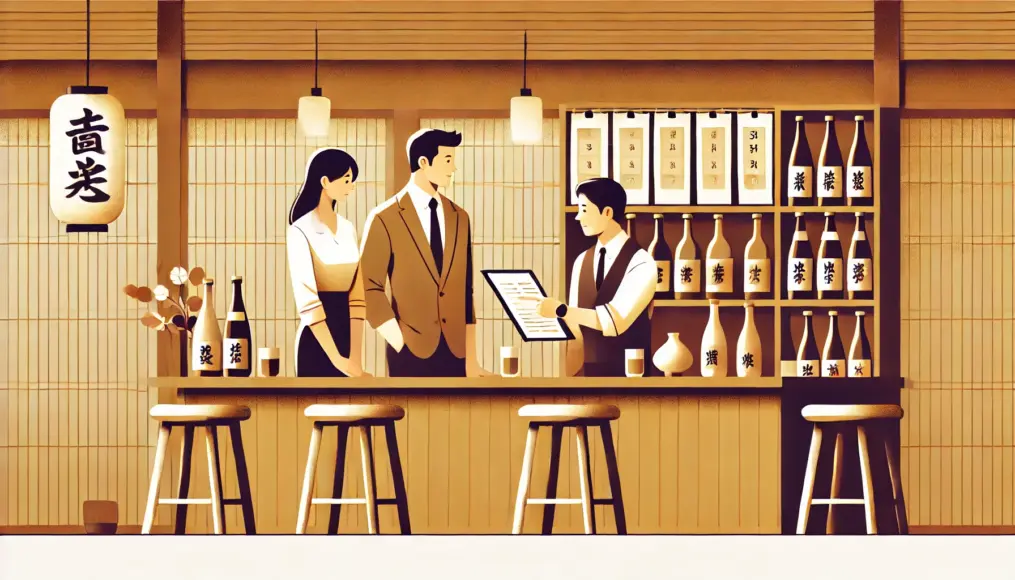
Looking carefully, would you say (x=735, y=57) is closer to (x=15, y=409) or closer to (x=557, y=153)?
(x=557, y=153)

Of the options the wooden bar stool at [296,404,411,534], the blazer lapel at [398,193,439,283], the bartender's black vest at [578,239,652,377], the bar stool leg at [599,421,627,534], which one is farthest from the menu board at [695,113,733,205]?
the wooden bar stool at [296,404,411,534]

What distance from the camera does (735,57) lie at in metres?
5.16

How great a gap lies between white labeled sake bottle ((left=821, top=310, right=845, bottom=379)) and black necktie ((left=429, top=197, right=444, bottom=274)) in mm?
1727

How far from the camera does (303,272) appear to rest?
14.6 feet

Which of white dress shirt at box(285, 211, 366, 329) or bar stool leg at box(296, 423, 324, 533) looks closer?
bar stool leg at box(296, 423, 324, 533)

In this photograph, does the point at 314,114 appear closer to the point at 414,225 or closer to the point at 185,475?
the point at 414,225

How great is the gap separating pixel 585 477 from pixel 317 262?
1.31 meters

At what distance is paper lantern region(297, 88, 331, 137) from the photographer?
477 centimetres

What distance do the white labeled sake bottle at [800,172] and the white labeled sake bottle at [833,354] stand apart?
52 cm

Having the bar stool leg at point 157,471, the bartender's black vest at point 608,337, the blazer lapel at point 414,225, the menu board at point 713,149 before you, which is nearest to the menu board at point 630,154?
the menu board at point 713,149

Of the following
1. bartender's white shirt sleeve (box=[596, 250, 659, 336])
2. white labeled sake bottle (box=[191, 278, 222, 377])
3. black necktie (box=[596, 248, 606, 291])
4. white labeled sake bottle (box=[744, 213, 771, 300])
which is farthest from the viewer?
white labeled sake bottle (box=[744, 213, 771, 300])

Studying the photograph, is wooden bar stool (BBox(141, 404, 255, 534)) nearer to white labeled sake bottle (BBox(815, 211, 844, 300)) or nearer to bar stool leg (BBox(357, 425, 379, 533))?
bar stool leg (BBox(357, 425, 379, 533))
